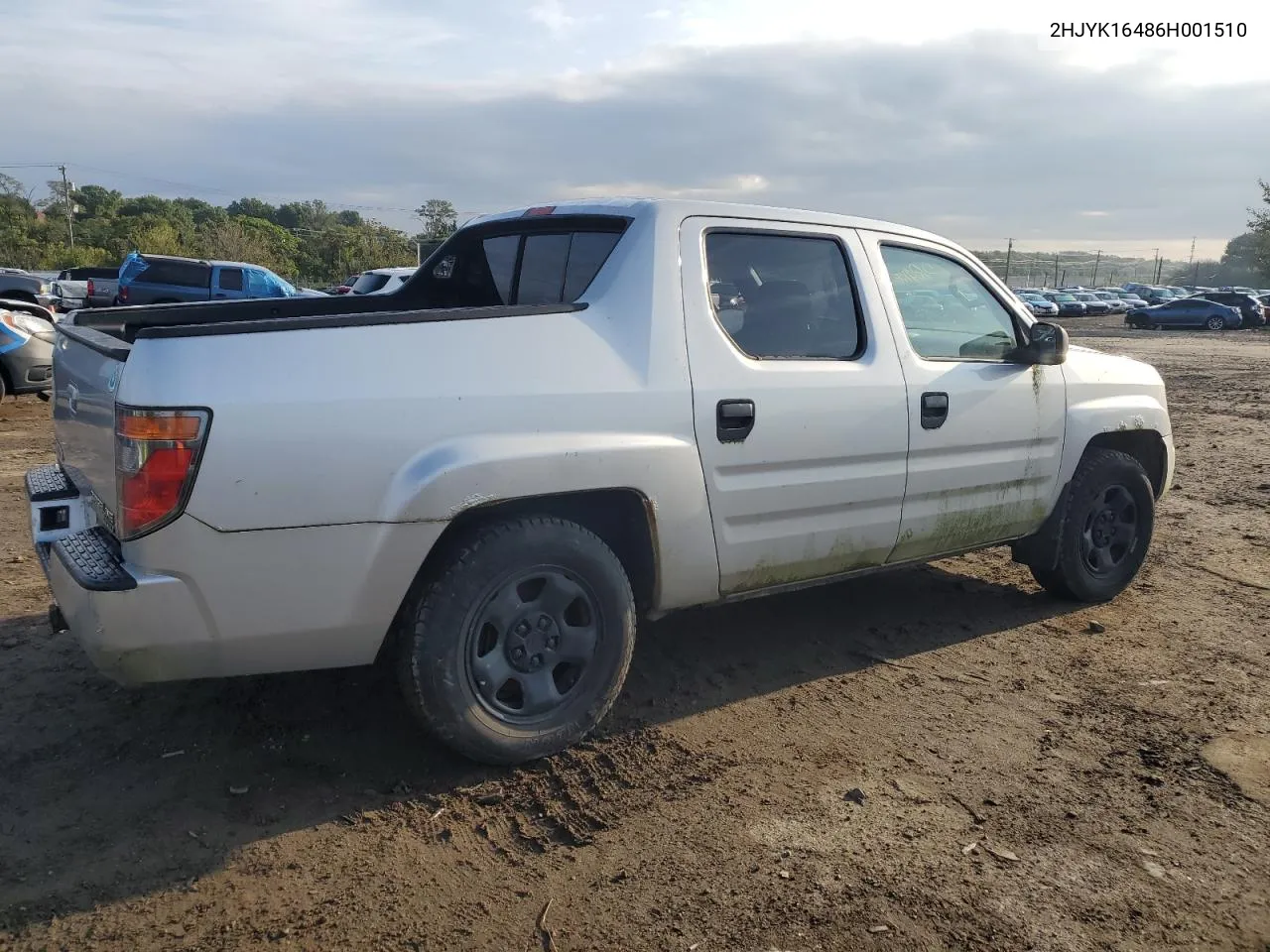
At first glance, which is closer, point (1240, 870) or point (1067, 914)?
point (1067, 914)

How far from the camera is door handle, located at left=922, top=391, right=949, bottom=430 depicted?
4.19 metres

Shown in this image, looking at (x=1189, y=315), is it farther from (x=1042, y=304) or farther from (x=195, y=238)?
(x=195, y=238)

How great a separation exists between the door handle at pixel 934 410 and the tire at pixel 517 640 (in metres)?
1.55

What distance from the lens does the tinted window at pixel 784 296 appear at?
12.4ft

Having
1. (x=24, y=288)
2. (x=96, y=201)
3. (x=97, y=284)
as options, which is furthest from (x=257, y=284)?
(x=96, y=201)

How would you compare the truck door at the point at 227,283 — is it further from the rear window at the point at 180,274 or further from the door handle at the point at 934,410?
the door handle at the point at 934,410

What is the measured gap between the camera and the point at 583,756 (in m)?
3.53

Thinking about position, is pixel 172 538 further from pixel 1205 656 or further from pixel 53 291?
pixel 53 291

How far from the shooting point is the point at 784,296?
157 inches

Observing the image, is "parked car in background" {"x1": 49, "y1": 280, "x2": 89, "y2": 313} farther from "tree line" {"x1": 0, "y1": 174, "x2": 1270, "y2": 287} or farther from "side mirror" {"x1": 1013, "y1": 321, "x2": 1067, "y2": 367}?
"side mirror" {"x1": 1013, "y1": 321, "x2": 1067, "y2": 367}

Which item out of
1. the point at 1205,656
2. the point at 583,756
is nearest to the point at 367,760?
the point at 583,756

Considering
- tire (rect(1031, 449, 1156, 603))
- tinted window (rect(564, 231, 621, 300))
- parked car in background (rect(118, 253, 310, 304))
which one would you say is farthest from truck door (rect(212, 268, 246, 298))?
tire (rect(1031, 449, 1156, 603))

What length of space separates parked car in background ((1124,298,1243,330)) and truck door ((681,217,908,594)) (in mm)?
42719

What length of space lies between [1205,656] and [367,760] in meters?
3.67
